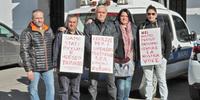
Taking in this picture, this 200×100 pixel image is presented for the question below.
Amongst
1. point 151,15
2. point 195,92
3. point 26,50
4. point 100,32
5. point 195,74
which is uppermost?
point 151,15

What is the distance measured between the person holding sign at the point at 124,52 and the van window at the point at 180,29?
2.32 metres

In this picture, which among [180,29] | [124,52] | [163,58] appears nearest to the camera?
[124,52]

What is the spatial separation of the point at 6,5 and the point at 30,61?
12.3 m

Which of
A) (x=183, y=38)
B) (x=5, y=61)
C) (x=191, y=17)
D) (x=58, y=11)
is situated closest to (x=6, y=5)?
(x=58, y=11)

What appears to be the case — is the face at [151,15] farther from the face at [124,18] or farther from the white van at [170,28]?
the white van at [170,28]

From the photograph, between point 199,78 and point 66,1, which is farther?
point 66,1

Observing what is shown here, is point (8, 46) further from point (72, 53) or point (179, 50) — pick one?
point (72, 53)

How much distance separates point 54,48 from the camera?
622cm

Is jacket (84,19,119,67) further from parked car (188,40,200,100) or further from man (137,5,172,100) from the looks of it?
parked car (188,40,200,100)

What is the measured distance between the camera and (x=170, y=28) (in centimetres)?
830

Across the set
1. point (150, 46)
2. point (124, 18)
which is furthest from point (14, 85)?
point (124, 18)

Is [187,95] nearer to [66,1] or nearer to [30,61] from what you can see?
[30,61]

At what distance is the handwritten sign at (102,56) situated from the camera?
6254 mm

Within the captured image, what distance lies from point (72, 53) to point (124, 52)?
2.52 ft
